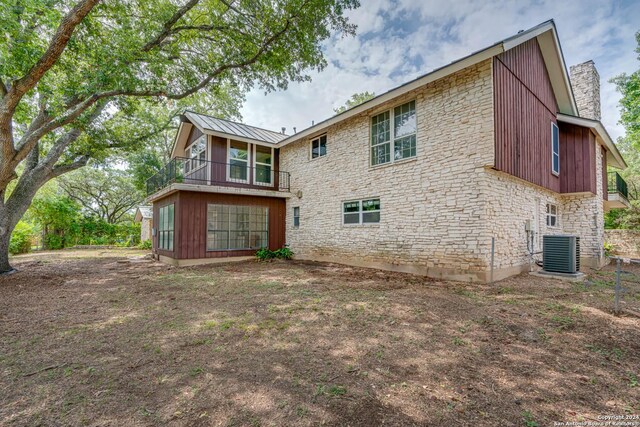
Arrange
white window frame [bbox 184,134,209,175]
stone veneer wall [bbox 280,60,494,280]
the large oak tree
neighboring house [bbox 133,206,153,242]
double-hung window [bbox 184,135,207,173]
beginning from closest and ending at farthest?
the large oak tree
stone veneer wall [bbox 280,60,494,280]
white window frame [bbox 184,134,209,175]
double-hung window [bbox 184,135,207,173]
neighboring house [bbox 133,206,153,242]

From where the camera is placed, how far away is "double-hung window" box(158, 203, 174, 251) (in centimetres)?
1117

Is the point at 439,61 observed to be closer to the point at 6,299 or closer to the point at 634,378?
the point at 634,378

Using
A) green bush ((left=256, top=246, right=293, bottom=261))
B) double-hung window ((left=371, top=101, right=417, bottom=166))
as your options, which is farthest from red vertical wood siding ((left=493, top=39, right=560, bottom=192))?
green bush ((left=256, top=246, right=293, bottom=261))

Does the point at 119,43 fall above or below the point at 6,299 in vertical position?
above

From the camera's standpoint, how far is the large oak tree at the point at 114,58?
19.6 ft

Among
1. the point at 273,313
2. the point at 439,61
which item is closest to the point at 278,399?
the point at 273,313

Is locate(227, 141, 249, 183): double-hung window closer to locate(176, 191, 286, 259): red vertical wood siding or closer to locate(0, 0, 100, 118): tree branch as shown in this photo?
locate(176, 191, 286, 259): red vertical wood siding

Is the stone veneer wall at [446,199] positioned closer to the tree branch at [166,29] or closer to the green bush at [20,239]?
the tree branch at [166,29]

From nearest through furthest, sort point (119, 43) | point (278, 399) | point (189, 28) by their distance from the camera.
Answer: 1. point (278, 399)
2. point (119, 43)
3. point (189, 28)

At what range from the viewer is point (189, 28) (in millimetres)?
8906

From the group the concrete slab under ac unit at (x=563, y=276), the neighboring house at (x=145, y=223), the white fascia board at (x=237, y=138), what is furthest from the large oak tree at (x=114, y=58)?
the neighboring house at (x=145, y=223)

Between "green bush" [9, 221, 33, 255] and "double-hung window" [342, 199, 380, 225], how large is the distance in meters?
18.9

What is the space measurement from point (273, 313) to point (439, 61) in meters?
10.7

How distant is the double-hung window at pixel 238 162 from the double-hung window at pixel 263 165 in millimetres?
421
